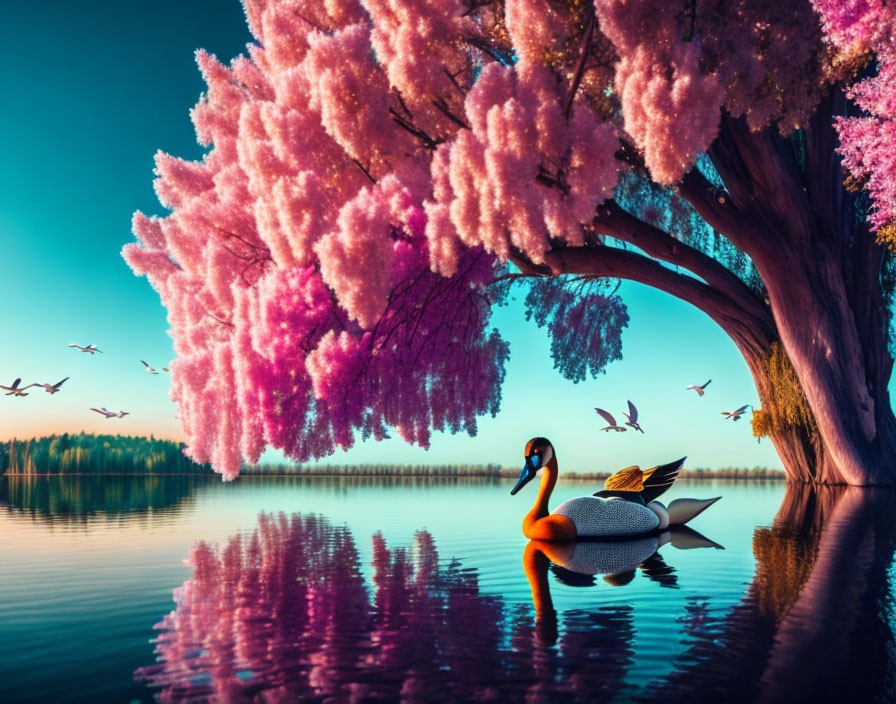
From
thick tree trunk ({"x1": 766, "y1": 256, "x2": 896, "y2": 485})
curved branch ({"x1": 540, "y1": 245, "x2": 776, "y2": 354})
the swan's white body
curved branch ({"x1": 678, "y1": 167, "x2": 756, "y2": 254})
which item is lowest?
the swan's white body

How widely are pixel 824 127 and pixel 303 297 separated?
1230 centimetres

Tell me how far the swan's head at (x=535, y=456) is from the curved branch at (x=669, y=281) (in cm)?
424

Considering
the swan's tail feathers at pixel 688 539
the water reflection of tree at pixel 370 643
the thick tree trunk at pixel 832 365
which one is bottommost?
the swan's tail feathers at pixel 688 539

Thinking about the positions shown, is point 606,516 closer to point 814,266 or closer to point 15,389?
point 814,266

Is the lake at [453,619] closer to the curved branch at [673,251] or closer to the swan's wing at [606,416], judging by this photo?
the curved branch at [673,251]

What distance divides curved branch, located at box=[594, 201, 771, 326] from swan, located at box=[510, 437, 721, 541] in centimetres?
571

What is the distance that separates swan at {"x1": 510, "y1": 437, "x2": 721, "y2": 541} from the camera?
326 inches

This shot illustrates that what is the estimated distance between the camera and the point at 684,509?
1048 cm

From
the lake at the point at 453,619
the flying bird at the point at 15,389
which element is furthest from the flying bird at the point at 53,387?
the lake at the point at 453,619

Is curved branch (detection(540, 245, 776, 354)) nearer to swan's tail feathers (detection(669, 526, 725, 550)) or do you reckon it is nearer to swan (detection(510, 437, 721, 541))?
swan (detection(510, 437, 721, 541))

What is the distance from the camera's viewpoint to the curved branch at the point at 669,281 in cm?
1470

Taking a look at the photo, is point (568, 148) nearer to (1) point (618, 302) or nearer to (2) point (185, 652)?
(2) point (185, 652)

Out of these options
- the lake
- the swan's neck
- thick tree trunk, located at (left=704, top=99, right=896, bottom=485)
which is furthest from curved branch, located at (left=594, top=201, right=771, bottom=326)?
the lake

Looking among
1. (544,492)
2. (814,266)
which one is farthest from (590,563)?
(814,266)
